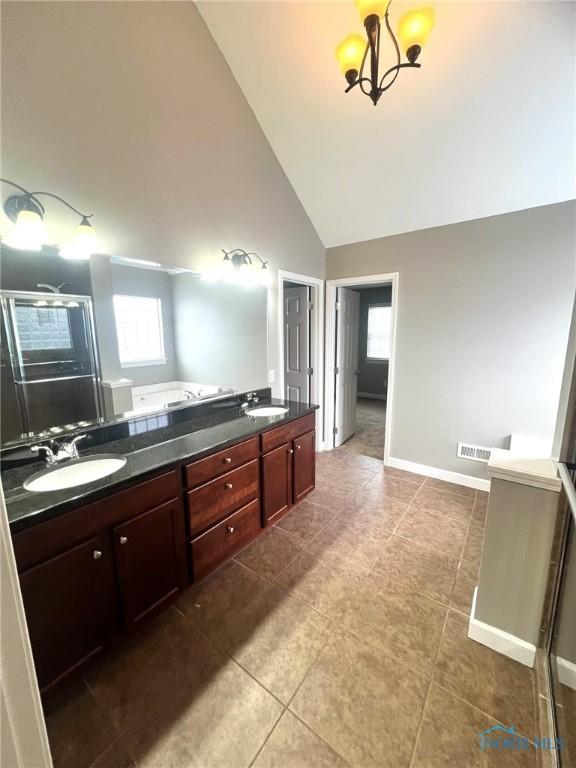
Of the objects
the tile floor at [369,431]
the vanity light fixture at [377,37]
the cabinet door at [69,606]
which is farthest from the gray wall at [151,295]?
the tile floor at [369,431]

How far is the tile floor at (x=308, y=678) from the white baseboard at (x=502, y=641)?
35 millimetres

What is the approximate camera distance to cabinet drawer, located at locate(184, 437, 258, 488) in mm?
1667

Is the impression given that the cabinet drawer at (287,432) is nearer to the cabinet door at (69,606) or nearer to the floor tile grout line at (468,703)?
the cabinet door at (69,606)

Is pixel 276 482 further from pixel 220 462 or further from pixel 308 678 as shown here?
pixel 308 678

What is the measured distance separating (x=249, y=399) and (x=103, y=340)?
1.25 metres

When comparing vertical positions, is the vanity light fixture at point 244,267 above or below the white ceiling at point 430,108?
below

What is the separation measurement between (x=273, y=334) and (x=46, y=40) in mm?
2125

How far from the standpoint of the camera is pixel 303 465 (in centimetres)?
261

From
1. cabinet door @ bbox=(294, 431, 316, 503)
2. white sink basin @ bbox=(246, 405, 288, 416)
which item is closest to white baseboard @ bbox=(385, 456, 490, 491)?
cabinet door @ bbox=(294, 431, 316, 503)

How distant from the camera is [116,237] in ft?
5.91

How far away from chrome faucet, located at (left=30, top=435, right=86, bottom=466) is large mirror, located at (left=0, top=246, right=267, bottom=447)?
3.0 inches

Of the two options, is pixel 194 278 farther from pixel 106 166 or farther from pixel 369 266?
pixel 369 266

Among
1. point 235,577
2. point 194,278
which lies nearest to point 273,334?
point 194,278

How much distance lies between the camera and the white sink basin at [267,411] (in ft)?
8.09
